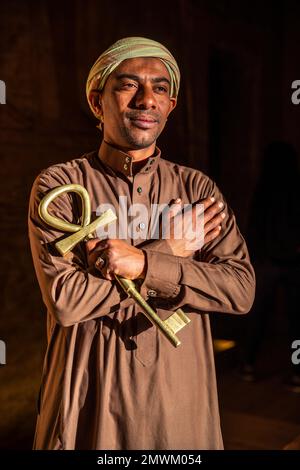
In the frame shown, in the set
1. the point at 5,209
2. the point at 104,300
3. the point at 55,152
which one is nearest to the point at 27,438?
the point at 5,209

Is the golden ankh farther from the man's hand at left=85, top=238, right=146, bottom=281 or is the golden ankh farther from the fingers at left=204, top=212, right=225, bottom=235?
the fingers at left=204, top=212, right=225, bottom=235

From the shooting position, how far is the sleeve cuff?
1849 millimetres

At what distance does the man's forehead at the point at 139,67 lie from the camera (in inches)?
77.2

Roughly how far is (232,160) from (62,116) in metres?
2.59

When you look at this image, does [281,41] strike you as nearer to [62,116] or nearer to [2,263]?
[62,116]

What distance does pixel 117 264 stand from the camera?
180 centimetres

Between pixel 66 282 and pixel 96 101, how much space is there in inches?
25.8

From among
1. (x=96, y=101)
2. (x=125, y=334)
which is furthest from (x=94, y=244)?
(x=96, y=101)

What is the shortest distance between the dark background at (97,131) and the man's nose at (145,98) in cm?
187

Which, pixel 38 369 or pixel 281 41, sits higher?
pixel 281 41

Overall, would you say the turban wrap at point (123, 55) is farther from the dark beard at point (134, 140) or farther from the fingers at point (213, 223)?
the fingers at point (213, 223)

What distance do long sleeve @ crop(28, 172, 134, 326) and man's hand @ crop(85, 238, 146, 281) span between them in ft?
0.16
